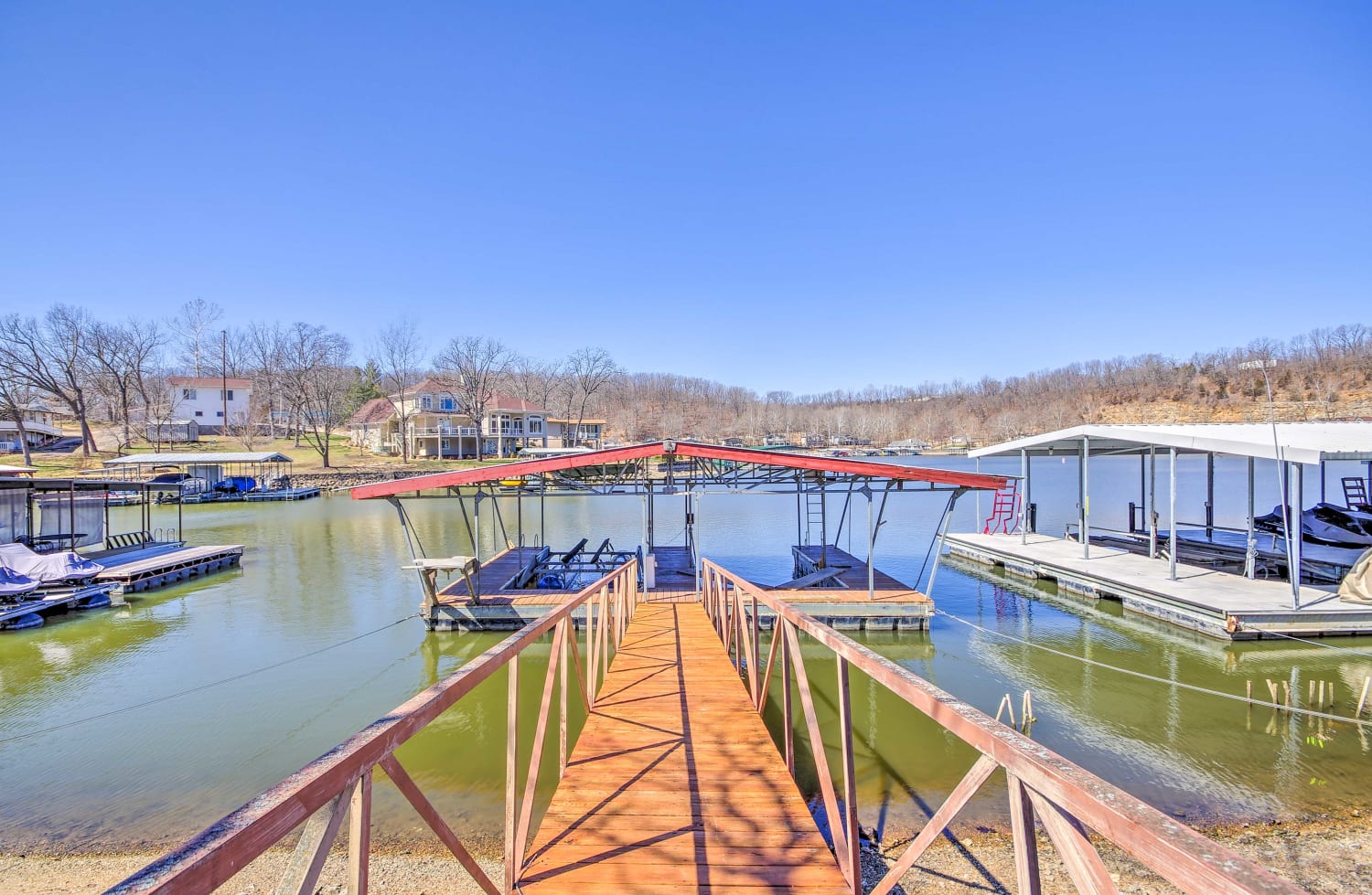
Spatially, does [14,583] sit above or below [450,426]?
below

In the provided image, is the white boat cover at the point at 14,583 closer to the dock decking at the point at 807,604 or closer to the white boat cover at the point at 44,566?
the white boat cover at the point at 44,566

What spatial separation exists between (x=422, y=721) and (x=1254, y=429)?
60.4ft

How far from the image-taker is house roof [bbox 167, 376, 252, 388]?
64.5 meters

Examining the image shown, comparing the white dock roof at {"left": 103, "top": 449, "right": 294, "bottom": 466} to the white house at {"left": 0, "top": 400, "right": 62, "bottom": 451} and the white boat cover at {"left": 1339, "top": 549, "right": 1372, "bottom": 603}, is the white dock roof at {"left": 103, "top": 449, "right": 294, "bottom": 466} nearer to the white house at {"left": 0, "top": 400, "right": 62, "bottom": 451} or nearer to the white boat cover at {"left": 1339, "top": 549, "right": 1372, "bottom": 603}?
the white house at {"left": 0, "top": 400, "right": 62, "bottom": 451}

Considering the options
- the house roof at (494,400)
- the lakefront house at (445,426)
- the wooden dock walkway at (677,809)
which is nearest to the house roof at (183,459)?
the lakefront house at (445,426)

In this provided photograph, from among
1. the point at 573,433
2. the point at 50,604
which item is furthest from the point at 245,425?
the point at 50,604

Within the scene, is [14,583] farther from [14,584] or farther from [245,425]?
[245,425]

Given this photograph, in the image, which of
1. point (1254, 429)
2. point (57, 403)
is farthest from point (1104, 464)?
point (57, 403)

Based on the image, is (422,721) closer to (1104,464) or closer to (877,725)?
(877,725)

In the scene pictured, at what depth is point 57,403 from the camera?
6425cm

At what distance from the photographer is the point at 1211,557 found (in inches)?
625

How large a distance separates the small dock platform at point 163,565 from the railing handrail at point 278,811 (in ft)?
63.0

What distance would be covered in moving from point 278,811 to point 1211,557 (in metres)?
19.8

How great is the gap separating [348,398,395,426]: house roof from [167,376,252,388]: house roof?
10951 mm
